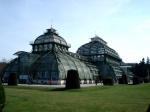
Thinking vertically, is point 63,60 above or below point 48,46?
below

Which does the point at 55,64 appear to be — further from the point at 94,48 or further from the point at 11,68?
the point at 94,48

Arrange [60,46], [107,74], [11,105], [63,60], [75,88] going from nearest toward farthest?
[11,105] < [75,88] < [63,60] < [60,46] < [107,74]

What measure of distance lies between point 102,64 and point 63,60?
89.0ft

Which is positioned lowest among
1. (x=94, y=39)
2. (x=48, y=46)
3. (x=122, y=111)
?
(x=122, y=111)

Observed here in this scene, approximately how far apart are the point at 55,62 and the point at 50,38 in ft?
48.2

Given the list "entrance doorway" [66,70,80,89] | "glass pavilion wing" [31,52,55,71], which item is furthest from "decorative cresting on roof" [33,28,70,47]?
"entrance doorway" [66,70,80,89]

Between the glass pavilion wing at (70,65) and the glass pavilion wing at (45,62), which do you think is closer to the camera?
the glass pavilion wing at (45,62)

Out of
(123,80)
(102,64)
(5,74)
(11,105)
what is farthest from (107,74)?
(11,105)

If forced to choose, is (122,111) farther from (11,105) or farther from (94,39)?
(94,39)

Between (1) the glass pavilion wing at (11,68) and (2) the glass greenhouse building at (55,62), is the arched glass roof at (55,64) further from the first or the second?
(1) the glass pavilion wing at (11,68)

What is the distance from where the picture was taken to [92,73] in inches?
2916

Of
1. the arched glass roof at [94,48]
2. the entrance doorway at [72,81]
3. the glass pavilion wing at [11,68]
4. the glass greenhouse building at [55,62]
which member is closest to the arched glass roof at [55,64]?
the glass greenhouse building at [55,62]

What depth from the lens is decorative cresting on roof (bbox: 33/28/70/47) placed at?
68.8 m

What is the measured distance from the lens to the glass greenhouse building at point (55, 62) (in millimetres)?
55594
